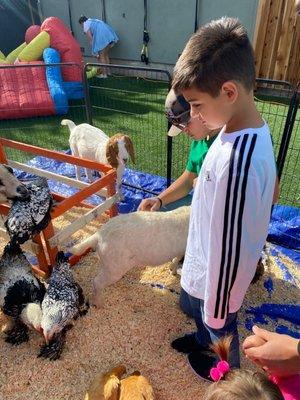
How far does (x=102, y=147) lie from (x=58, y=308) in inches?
91.9

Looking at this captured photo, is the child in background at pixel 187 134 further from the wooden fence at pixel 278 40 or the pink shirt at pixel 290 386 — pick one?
the wooden fence at pixel 278 40

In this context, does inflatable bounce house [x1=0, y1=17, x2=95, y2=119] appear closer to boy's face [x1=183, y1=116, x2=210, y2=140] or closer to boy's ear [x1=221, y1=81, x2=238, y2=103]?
boy's face [x1=183, y1=116, x2=210, y2=140]

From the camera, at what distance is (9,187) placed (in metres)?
2.65

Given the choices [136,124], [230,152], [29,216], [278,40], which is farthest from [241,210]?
[278,40]

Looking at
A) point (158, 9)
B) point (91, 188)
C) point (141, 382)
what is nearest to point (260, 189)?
point (141, 382)

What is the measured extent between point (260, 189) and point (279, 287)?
2.14m

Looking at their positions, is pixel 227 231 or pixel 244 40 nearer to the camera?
pixel 244 40

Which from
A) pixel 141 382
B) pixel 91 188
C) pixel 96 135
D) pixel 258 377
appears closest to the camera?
pixel 258 377

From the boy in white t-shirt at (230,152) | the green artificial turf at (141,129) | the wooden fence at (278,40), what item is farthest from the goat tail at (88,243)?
the wooden fence at (278,40)

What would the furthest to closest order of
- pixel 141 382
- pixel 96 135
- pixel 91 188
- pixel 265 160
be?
pixel 96 135
pixel 91 188
pixel 141 382
pixel 265 160

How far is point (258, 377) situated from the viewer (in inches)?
46.6

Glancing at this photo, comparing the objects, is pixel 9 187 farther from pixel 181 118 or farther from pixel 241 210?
pixel 241 210

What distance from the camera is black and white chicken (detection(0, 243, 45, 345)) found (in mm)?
2488

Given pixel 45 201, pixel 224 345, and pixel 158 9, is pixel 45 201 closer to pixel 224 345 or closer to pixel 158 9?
pixel 224 345
